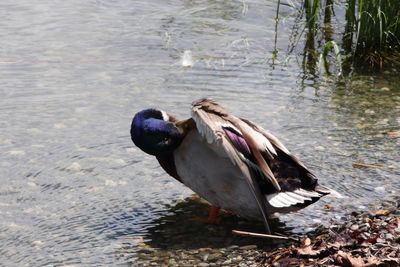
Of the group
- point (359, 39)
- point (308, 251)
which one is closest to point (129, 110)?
point (359, 39)

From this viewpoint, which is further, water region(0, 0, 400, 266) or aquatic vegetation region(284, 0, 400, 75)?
aquatic vegetation region(284, 0, 400, 75)

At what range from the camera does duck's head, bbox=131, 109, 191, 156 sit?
16.5 ft

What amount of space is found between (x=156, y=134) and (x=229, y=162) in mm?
511

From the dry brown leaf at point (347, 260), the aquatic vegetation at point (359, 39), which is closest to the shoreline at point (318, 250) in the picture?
the dry brown leaf at point (347, 260)

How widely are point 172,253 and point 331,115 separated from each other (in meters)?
2.52

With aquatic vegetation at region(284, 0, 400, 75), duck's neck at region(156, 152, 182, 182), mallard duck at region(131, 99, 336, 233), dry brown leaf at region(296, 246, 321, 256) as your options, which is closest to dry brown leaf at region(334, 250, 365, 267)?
dry brown leaf at region(296, 246, 321, 256)

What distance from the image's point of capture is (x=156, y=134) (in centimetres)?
508

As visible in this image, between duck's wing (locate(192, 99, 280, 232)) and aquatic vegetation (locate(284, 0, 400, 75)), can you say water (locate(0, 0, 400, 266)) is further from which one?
duck's wing (locate(192, 99, 280, 232))

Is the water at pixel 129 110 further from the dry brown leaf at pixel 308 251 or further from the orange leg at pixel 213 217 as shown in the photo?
the dry brown leaf at pixel 308 251


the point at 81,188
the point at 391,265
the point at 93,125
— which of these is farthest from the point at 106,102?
the point at 391,265

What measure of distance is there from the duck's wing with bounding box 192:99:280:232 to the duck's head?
281mm

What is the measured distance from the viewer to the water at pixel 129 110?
510 cm

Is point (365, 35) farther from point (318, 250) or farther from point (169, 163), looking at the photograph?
point (318, 250)

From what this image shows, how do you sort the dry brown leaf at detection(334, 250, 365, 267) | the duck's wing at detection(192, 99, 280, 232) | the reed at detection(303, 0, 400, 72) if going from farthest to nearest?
the reed at detection(303, 0, 400, 72)
the duck's wing at detection(192, 99, 280, 232)
the dry brown leaf at detection(334, 250, 365, 267)
